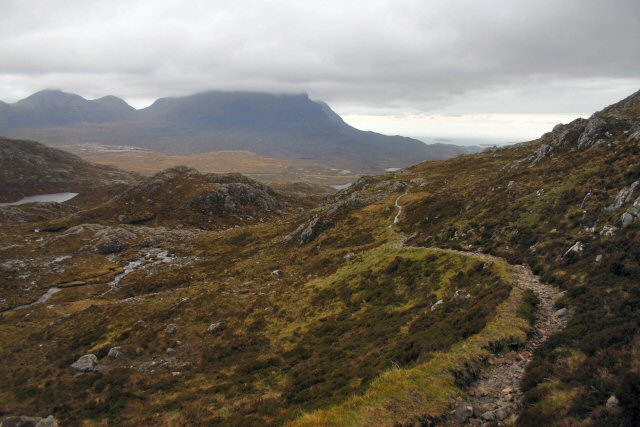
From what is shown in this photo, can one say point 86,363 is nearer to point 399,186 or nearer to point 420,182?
point 399,186

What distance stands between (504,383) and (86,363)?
124 feet

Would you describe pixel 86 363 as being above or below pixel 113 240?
above

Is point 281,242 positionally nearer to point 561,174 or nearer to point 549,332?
point 561,174

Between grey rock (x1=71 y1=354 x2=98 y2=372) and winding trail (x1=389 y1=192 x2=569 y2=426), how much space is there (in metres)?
34.9

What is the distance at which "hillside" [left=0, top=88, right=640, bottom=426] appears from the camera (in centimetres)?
1538

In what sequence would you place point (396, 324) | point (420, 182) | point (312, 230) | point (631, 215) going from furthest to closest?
point (420, 182) → point (312, 230) → point (396, 324) → point (631, 215)

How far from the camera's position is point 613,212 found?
2814 centimetres

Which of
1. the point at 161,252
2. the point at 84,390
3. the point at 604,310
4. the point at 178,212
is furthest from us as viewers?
the point at 178,212

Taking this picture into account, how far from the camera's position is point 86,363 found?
1415 inches

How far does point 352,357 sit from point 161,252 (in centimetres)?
8087

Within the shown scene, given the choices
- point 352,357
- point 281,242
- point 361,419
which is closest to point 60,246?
point 281,242

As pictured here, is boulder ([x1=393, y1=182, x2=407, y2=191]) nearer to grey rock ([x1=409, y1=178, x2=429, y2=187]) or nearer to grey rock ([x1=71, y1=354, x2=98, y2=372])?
grey rock ([x1=409, y1=178, x2=429, y2=187])

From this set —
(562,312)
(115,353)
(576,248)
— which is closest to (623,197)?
(576,248)

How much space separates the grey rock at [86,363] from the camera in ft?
116
